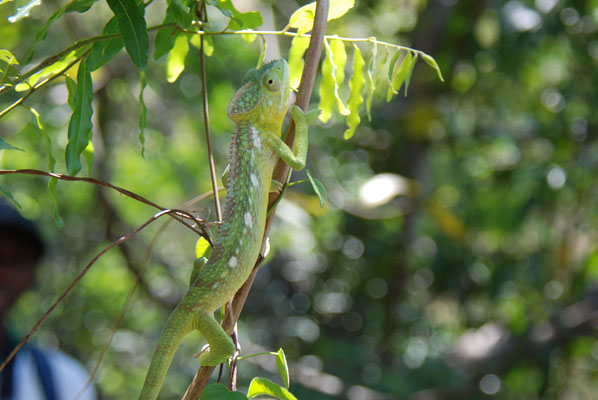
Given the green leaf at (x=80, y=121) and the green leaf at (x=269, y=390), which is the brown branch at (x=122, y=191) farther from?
the green leaf at (x=269, y=390)

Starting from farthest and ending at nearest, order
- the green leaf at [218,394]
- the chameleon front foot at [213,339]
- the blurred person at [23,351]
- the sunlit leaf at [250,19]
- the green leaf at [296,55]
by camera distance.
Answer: the blurred person at [23,351] < the green leaf at [296,55] < the sunlit leaf at [250,19] < the chameleon front foot at [213,339] < the green leaf at [218,394]

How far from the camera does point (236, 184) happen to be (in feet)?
3.11

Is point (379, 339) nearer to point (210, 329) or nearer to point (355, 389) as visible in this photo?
point (355, 389)

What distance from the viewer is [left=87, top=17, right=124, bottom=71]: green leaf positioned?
3.18 feet

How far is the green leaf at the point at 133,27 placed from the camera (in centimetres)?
91

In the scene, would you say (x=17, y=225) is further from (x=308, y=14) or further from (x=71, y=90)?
(x=308, y=14)

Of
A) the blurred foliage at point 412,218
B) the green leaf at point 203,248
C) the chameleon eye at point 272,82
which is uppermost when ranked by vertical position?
the chameleon eye at point 272,82

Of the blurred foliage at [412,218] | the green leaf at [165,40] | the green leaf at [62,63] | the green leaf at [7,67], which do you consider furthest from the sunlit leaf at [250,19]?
the blurred foliage at [412,218]

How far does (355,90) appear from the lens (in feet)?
3.75

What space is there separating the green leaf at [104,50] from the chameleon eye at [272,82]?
0.83ft

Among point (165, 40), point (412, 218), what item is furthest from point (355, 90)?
point (412, 218)

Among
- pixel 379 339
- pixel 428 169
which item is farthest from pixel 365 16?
pixel 379 339

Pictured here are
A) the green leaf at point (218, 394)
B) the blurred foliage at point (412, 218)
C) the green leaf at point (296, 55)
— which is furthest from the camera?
the blurred foliage at point (412, 218)

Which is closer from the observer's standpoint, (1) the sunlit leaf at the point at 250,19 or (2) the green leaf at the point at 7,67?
(2) the green leaf at the point at 7,67
